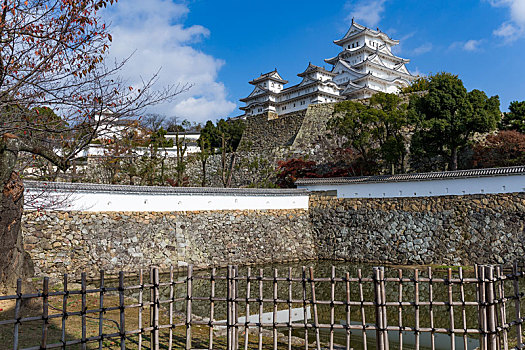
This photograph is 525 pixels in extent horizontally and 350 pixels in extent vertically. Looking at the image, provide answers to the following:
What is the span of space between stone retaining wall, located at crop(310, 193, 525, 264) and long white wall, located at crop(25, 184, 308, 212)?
181 centimetres

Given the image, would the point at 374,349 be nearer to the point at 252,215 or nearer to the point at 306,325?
the point at 306,325

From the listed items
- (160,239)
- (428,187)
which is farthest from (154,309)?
(428,187)

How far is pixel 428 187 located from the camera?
43.3ft

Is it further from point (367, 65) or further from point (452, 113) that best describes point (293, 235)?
point (367, 65)

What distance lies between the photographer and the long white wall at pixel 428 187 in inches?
465

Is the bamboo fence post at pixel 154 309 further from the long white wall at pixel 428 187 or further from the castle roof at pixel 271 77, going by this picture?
the castle roof at pixel 271 77

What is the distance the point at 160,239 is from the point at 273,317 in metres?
8.05

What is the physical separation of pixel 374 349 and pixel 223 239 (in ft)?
27.1

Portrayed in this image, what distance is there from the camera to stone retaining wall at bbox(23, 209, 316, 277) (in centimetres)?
1020

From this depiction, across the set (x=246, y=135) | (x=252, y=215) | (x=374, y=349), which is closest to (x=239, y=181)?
(x=246, y=135)

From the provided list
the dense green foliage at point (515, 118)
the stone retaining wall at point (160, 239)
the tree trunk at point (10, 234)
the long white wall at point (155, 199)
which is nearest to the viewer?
the tree trunk at point (10, 234)

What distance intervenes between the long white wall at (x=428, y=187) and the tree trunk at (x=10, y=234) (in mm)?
11252

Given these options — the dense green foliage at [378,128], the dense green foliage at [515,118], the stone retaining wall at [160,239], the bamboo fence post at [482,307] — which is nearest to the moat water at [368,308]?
the bamboo fence post at [482,307]

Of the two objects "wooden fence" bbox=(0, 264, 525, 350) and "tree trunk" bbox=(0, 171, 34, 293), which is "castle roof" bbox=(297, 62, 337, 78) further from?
"tree trunk" bbox=(0, 171, 34, 293)
